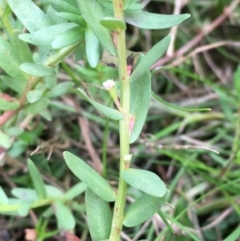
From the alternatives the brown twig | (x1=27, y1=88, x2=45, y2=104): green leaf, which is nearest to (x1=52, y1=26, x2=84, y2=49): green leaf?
(x1=27, y1=88, x2=45, y2=104): green leaf

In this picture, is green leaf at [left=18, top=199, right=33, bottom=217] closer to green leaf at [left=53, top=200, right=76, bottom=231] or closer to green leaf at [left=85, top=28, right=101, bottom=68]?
green leaf at [left=53, top=200, right=76, bottom=231]

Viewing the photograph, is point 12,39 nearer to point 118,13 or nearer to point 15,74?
point 15,74

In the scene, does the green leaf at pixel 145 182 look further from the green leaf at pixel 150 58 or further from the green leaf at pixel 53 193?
the green leaf at pixel 53 193

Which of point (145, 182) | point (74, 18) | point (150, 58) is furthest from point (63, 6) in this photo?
point (145, 182)

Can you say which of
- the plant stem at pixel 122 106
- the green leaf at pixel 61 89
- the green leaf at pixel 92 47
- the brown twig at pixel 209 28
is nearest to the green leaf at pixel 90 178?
the plant stem at pixel 122 106

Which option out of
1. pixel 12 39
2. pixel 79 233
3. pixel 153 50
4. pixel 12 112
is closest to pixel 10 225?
pixel 79 233
